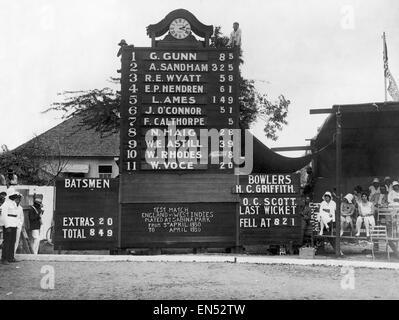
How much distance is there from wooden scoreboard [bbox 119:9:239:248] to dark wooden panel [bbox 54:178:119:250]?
257mm

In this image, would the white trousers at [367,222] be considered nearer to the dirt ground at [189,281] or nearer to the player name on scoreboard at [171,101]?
the dirt ground at [189,281]

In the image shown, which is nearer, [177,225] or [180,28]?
[177,225]

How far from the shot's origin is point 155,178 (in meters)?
12.7

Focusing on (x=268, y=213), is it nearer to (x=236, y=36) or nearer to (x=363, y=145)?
(x=236, y=36)

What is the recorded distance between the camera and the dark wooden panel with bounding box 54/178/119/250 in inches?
492

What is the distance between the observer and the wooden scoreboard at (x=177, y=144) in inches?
496

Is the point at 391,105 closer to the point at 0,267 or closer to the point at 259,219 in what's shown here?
the point at 259,219

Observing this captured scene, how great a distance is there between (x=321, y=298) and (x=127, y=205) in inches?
218

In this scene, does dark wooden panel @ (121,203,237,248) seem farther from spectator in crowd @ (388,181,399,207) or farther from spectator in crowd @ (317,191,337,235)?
spectator in crowd @ (388,181,399,207)

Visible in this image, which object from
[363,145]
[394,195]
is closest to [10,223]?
[394,195]

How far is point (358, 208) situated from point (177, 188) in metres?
4.61

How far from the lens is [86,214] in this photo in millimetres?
12578

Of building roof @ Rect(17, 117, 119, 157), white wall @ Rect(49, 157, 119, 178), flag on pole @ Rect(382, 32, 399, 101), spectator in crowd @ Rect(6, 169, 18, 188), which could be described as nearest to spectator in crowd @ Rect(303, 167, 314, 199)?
flag on pole @ Rect(382, 32, 399, 101)
